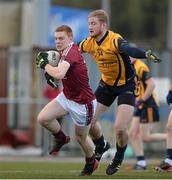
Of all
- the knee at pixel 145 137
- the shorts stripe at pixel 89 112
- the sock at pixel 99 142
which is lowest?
the knee at pixel 145 137

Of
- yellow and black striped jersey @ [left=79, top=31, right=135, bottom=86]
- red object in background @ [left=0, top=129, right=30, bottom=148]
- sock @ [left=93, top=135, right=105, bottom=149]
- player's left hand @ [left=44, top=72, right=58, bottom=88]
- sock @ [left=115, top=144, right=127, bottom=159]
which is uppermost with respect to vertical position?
yellow and black striped jersey @ [left=79, top=31, right=135, bottom=86]

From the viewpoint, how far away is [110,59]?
13969 mm

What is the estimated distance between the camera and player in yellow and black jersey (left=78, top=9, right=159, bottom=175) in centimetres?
1390

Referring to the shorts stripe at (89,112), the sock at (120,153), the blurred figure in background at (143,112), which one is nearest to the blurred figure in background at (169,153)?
the sock at (120,153)

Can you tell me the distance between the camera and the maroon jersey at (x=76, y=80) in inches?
528

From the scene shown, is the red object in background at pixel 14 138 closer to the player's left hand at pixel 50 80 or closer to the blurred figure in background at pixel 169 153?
the blurred figure in background at pixel 169 153

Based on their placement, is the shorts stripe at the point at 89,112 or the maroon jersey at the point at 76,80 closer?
the maroon jersey at the point at 76,80

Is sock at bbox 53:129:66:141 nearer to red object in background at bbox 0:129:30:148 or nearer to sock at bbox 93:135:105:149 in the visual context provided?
sock at bbox 93:135:105:149

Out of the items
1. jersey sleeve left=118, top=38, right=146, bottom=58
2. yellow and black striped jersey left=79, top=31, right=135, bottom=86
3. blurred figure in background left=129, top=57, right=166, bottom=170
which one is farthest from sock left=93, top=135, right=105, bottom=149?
blurred figure in background left=129, top=57, right=166, bottom=170

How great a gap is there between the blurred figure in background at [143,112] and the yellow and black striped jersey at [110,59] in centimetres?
303

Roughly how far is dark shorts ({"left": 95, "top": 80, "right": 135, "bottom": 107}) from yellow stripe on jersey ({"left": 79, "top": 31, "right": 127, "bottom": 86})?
0.27 ft

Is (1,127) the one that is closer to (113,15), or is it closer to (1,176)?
(1,176)

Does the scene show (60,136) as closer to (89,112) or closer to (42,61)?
(89,112)

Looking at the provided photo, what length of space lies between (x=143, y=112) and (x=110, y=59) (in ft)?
12.5
